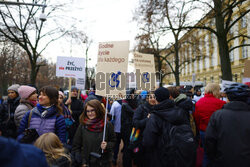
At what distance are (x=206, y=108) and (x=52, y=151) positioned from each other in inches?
125

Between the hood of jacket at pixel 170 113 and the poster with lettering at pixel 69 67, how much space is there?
3.94m

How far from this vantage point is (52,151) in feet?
7.27

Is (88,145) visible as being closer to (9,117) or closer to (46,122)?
(46,122)

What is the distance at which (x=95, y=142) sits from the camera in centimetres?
333

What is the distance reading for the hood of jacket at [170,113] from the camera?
280 cm

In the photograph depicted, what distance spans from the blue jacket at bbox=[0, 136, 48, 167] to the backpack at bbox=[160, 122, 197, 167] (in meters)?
1.94

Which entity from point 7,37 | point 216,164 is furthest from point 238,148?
point 7,37

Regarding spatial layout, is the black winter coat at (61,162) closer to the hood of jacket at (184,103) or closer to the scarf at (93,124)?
the scarf at (93,124)

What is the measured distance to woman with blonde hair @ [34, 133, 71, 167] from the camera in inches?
85.6

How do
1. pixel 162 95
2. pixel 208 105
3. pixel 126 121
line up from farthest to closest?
pixel 126 121 < pixel 208 105 < pixel 162 95

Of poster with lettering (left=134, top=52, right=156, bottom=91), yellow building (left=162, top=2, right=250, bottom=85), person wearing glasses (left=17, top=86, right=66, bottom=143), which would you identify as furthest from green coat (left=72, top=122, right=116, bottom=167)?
yellow building (left=162, top=2, right=250, bottom=85)

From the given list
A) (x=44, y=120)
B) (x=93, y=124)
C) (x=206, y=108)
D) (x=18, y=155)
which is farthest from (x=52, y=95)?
(x=206, y=108)

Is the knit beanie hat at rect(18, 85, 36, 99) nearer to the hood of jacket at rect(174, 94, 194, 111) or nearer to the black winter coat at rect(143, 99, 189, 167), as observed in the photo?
the black winter coat at rect(143, 99, 189, 167)

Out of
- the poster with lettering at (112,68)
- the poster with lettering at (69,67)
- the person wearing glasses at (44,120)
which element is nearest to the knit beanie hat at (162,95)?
the poster with lettering at (112,68)
